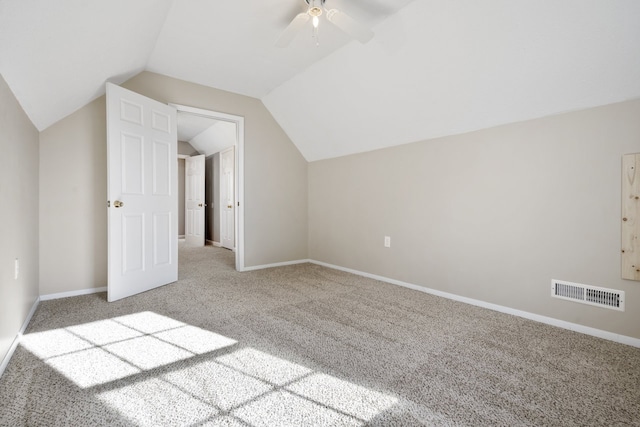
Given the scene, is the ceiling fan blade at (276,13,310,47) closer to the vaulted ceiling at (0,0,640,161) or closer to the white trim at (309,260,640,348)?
the vaulted ceiling at (0,0,640,161)

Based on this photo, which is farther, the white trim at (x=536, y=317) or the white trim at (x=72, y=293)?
the white trim at (x=72, y=293)

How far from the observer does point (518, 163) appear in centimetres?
241

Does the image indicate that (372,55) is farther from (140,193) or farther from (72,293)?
(72,293)

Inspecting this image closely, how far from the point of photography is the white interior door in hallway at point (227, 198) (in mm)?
5984

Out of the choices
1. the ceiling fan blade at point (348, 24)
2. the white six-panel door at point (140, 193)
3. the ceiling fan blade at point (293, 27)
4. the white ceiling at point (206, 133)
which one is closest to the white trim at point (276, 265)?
the white six-panel door at point (140, 193)

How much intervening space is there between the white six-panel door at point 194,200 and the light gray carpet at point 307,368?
4094 millimetres

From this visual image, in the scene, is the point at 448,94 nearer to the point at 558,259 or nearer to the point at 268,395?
the point at 558,259

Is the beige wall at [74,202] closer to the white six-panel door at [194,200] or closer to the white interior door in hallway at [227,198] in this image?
the white interior door in hallway at [227,198]

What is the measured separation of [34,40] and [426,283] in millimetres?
3352

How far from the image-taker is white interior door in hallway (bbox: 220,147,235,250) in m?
5.98

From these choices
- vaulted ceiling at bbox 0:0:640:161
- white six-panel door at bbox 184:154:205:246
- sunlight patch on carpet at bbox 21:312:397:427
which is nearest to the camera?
sunlight patch on carpet at bbox 21:312:397:427

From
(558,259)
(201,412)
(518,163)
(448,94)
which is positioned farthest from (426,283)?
(201,412)

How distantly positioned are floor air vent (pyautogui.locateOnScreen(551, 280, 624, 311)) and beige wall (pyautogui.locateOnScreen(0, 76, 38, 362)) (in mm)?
3428

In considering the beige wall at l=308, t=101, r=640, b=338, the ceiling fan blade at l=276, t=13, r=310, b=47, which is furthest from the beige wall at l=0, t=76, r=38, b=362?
the beige wall at l=308, t=101, r=640, b=338
